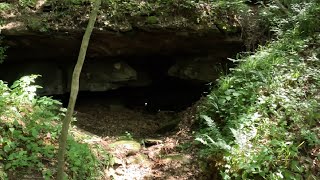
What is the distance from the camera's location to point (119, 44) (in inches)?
338

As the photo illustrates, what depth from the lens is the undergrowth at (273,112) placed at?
468cm

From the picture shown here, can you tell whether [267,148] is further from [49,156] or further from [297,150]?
[49,156]

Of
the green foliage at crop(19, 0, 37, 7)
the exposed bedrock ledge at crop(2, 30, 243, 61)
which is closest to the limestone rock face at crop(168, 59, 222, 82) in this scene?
the exposed bedrock ledge at crop(2, 30, 243, 61)

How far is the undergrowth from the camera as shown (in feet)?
15.4

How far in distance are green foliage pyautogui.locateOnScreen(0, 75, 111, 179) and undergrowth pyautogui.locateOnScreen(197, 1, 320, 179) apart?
6.04 feet

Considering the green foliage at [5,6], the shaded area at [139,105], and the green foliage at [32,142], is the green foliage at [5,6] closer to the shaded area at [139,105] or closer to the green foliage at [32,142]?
the green foliage at [32,142]

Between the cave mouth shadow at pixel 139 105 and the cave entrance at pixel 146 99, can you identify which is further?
the cave entrance at pixel 146 99

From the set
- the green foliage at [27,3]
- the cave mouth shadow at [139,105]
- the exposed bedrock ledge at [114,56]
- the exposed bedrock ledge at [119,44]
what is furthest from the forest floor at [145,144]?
the green foliage at [27,3]

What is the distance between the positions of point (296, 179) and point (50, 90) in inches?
266

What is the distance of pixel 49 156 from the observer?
4805 millimetres

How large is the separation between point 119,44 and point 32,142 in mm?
4273

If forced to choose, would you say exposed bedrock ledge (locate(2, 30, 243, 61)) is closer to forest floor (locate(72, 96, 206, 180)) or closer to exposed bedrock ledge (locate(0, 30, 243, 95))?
exposed bedrock ledge (locate(0, 30, 243, 95))

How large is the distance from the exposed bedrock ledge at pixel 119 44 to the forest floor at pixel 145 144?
5.76ft

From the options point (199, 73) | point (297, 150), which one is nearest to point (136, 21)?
point (199, 73)
